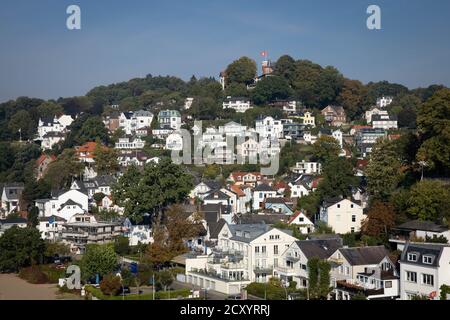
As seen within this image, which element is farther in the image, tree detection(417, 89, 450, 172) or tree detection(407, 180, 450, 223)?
tree detection(417, 89, 450, 172)

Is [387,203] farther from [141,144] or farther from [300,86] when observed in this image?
[300,86]

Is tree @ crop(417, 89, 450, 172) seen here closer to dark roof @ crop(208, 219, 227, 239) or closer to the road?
dark roof @ crop(208, 219, 227, 239)

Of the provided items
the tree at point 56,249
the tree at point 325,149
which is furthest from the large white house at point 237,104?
the tree at point 56,249

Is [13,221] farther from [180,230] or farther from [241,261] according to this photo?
[241,261]

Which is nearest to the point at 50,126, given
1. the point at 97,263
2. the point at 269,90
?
the point at 269,90

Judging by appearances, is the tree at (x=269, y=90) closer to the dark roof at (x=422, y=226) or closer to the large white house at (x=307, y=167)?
the large white house at (x=307, y=167)

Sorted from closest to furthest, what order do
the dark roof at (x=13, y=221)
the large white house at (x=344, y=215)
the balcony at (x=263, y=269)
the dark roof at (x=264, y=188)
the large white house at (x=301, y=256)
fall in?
1. the large white house at (x=301, y=256)
2. the balcony at (x=263, y=269)
3. the large white house at (x=344, y=215)
4. the dark roof at (x=13, y=221)
5. the dark roof at (x=264, y=188)

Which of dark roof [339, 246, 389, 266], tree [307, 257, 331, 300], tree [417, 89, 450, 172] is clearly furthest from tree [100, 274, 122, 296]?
tree [417, 89, 450, 172]
